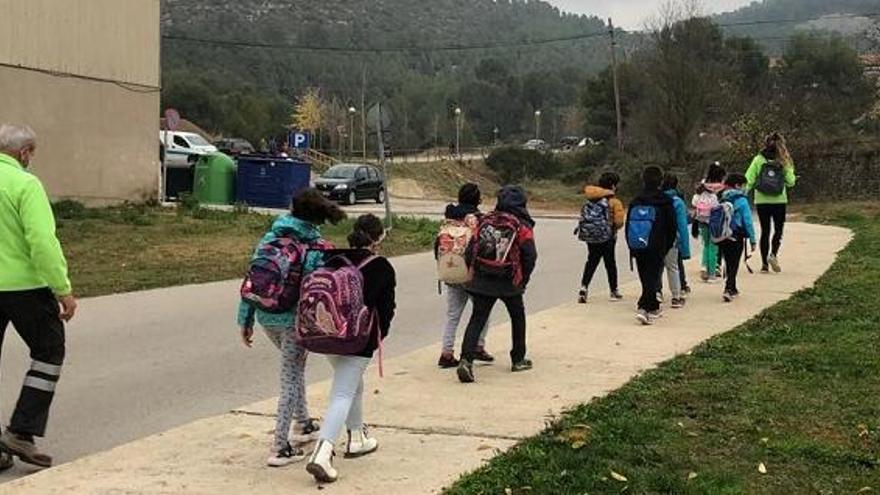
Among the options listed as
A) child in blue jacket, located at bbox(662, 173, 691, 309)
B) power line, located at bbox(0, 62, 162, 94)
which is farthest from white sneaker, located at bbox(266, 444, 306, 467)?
power line, located at bbox(0, 62, 162, 94)

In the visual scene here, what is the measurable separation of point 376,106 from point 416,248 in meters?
3.25

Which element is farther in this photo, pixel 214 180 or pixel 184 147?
pixel 184 147

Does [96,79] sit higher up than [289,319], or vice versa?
[96,79]

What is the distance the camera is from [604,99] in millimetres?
65375

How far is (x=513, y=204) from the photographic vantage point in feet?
26.2

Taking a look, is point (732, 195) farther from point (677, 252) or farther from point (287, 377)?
point (287, 377)

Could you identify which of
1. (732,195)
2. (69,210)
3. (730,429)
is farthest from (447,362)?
(69,210)

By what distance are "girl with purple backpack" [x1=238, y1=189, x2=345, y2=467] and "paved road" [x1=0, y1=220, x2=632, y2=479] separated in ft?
4.23

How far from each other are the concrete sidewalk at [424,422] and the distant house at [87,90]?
568 inches

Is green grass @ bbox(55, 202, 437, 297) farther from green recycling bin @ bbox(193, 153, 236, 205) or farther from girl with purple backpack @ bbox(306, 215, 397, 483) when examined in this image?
girl with purple backpack @ bbox(306, 215, 397, 483)

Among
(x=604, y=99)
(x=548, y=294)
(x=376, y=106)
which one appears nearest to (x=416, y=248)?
(x=376, y=106)

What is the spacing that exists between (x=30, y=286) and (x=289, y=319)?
1438 mm

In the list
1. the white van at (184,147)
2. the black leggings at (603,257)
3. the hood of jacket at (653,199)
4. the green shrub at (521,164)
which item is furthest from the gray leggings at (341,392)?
the green shrub at (521,164)

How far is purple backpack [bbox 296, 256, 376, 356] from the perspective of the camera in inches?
207
